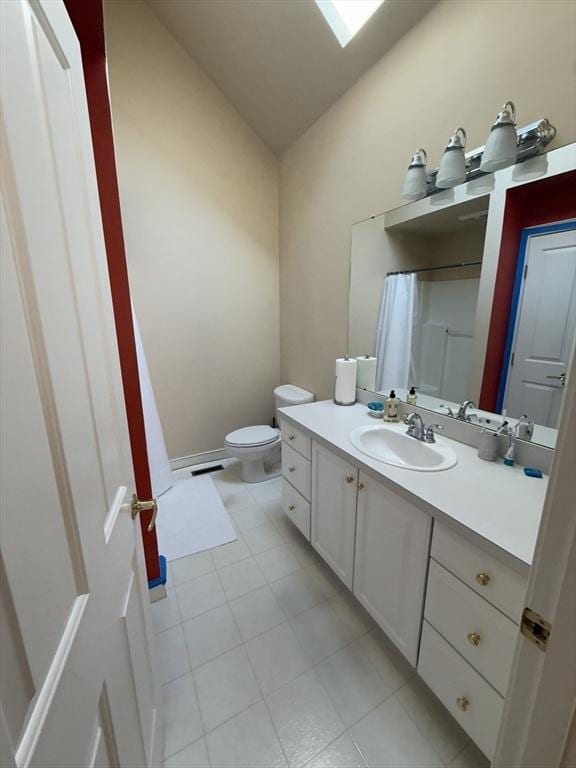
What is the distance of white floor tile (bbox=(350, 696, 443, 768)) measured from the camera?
3.32 ft

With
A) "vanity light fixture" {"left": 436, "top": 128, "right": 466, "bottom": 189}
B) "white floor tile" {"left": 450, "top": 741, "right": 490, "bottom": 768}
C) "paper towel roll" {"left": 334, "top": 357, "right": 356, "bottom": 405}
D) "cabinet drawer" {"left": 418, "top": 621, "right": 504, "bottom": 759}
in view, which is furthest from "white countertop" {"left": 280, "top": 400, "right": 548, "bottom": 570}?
"vanity light fixture" {"left": 436, "top": 128, "right": 466, "bottom": 189}

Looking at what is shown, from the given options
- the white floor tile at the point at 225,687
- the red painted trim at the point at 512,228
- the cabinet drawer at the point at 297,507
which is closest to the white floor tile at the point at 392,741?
the white floor tile at the point at 225,687

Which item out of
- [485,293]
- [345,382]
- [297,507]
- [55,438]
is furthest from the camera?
[345,382]

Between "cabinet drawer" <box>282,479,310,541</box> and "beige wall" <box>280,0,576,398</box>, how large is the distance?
0.82 meters

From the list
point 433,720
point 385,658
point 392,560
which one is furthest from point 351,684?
point 392,560

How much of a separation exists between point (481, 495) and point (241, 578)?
50.9 inches

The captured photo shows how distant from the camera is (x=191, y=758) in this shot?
102cm

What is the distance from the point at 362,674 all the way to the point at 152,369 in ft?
7.39

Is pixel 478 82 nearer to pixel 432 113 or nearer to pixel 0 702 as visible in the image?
pixel 432 113

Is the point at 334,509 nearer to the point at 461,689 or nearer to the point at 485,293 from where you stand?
the point at 461,689

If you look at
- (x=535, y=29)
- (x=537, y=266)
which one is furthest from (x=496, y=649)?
(x=535, y=29)

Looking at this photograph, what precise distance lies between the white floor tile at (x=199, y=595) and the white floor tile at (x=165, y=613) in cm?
2

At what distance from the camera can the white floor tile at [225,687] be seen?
113 centimetres

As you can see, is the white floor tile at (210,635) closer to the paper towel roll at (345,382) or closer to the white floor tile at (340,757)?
the white floor tile at (340,757)
